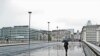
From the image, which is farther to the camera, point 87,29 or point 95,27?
point 95,27

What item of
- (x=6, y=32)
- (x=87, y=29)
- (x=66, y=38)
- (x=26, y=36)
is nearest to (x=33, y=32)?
(x=26, y=36)

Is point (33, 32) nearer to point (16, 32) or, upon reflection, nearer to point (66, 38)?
point (16, 32)

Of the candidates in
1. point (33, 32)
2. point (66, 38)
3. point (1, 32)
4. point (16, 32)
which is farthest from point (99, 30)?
point (66, 38)

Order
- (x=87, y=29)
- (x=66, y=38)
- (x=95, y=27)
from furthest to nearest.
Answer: (x=95, y=27) < (x=87, y=29) < (x=66, y=38)

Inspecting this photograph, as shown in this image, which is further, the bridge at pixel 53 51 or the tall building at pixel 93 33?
the tall building at pixel 93 33

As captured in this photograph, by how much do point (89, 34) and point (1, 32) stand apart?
245 ft

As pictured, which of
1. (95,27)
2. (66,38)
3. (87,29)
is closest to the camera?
(66,38)

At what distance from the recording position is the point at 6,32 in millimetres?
194125

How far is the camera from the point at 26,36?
198625 mm

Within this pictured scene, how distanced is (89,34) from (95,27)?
13.0 m

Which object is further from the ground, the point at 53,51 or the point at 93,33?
the point at 93,33

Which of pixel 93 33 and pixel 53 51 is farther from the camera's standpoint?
pixel 93 33

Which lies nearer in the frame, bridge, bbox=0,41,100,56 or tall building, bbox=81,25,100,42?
bridge, bbox=0,41,100,56

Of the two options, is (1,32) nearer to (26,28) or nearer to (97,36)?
(26,28)
